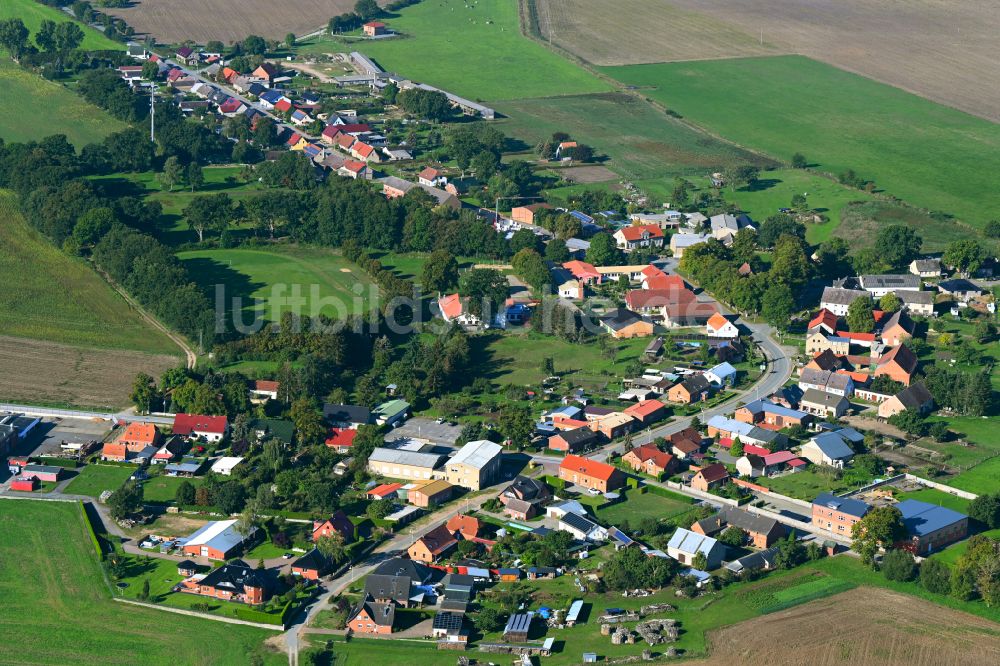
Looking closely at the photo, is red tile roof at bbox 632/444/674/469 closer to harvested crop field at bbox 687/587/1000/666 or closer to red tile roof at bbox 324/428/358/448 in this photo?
harvested crop field at bbox 687/587/1000/666

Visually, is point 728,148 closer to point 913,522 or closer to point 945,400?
point 945,400

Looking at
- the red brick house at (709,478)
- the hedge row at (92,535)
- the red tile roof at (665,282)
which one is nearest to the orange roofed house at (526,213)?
the red tile roof at (665,282)

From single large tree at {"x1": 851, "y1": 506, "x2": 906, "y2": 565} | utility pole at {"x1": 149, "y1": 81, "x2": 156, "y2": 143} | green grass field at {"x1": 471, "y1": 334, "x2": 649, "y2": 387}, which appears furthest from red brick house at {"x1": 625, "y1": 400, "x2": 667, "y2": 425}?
utility pole at {"x1": 149, "y1": 81, "x2": 156, "y2": 143}

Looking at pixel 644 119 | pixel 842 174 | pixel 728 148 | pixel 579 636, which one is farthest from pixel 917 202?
pixel 579 636

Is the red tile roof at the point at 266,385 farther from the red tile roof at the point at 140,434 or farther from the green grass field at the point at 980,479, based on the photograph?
the green grass field at the point at 980,479

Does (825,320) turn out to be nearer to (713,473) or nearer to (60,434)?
(713,473)

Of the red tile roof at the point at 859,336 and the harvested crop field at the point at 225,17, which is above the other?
the harvested crop field at the point at 225,17

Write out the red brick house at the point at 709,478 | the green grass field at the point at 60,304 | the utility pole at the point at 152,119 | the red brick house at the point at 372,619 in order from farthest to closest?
the utility pole at the point at 152,119 < the green grass field at the point at 60,304 < the red brick house at the point at 709,478 < the red brick house at the point at 372,619
